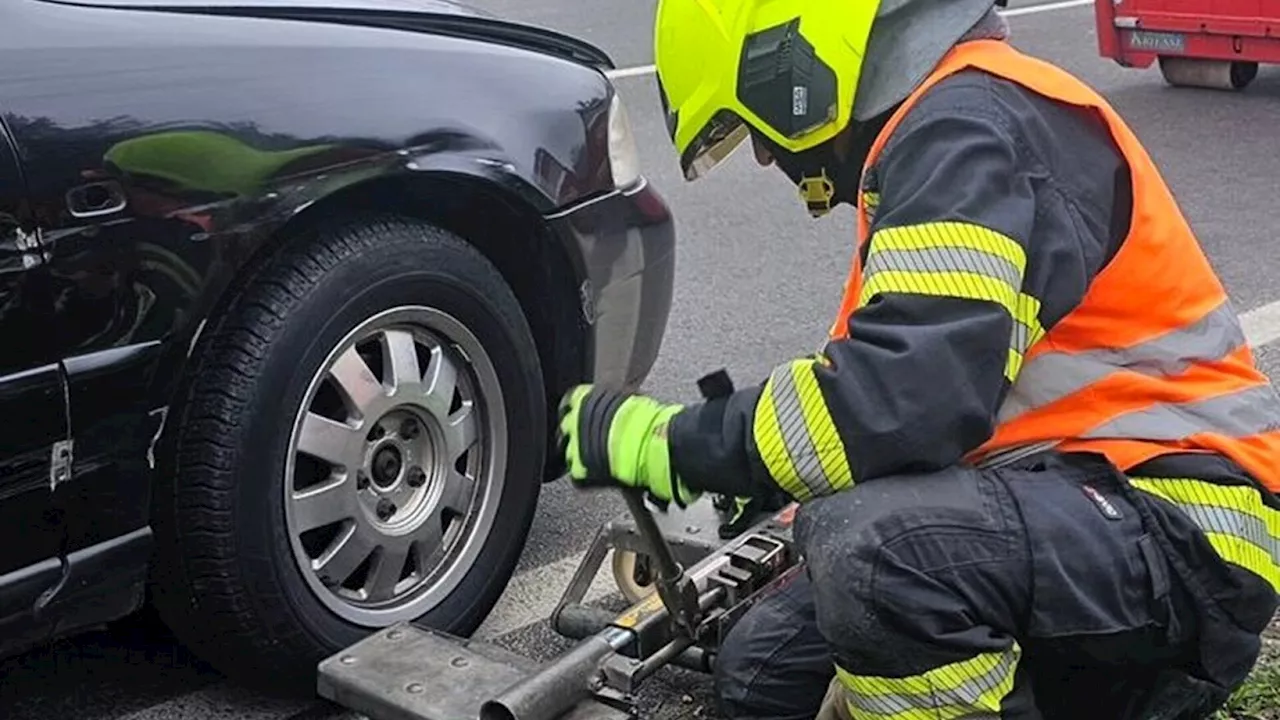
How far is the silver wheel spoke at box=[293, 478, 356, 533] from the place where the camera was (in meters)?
3.02

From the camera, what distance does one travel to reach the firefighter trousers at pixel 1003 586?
2.45m

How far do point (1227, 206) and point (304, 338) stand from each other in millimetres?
4984

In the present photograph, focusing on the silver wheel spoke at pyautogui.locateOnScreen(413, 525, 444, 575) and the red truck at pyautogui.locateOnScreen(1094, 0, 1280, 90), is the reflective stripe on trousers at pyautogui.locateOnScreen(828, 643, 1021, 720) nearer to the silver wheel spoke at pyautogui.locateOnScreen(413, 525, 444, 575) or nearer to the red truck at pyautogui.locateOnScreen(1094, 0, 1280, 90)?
the silver wheel spoke at pyautogui.locateOnScreen(413, 525, 444, 575)

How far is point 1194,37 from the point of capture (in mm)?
9227

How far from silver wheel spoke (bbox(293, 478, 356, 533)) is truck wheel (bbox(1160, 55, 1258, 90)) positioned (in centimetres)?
734

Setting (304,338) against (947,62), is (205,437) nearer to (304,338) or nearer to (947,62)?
(304,338)

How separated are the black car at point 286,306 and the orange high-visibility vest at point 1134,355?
898 millimetres

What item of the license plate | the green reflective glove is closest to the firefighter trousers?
the green reflective glove

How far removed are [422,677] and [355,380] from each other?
534mm

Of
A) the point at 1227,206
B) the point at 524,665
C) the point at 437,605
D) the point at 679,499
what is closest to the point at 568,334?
the point at 437,605

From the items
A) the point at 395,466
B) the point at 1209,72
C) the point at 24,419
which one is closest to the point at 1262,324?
the point at 395,466

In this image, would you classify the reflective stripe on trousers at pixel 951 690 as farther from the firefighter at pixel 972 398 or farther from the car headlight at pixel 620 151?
the car headlight at pixel 620 151

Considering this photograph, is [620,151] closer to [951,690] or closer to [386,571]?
[386,571]

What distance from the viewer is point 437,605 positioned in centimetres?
329
